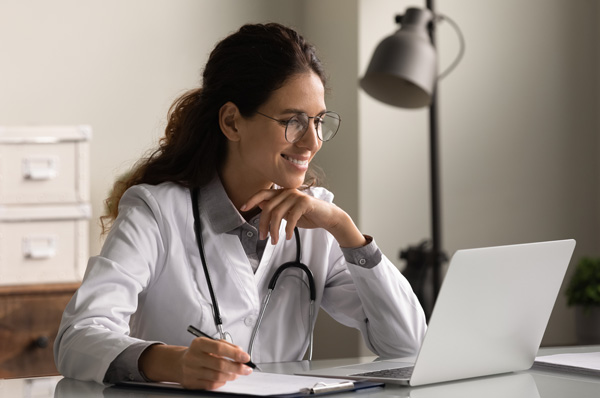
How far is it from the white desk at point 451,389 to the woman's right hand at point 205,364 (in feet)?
0.07

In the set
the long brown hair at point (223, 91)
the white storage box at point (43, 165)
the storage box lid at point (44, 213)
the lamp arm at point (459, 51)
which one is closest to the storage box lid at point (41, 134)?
the white storage box at point (43, 165)

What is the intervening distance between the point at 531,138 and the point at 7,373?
224cm

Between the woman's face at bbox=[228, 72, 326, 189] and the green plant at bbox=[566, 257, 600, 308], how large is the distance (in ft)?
6.23

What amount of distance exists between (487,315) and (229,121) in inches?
28.6

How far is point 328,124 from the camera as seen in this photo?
168 centimetres

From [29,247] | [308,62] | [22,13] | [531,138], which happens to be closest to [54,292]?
[29,247]

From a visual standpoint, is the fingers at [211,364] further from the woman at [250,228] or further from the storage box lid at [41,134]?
the storage box lid at [41,134]

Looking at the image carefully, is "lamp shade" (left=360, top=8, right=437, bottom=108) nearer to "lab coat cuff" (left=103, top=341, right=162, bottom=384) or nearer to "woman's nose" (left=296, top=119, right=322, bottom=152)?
"woman's nose" (left=296, top=119, right=322, bottom=152)

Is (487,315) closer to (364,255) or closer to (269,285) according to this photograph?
(364,255)

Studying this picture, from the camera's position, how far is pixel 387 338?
164 centimetres

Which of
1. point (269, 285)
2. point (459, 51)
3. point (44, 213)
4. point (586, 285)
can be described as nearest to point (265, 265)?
point (269, 285)

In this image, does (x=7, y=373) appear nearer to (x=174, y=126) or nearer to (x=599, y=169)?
(x=174, y=126)

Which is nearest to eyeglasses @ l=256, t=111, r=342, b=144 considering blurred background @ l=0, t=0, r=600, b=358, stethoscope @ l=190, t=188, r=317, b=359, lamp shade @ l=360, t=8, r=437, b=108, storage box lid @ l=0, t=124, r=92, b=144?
stethoscope @ l=190, t=188, r=317, b=359

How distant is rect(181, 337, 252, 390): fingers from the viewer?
107cm
